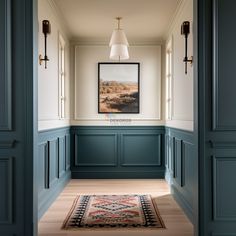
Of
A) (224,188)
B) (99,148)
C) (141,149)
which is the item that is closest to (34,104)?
(224,188)

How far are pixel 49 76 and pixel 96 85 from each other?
2049 mm

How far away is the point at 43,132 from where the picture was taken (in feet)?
12.7

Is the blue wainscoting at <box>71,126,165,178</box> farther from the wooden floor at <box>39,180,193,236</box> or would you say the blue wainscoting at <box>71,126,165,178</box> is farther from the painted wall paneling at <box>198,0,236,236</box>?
the painted wall paneling at <box>198,0,236,236</box>

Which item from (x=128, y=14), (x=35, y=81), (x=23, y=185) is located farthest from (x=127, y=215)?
(x=128, y=14)

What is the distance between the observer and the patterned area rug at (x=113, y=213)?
3.46 metres

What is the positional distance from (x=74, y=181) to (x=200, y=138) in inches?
152

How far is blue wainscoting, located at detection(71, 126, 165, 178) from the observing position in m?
6.26

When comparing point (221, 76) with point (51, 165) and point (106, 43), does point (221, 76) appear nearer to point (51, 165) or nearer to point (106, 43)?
point (51, 165)

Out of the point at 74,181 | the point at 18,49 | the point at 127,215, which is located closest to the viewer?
the point at 18,49

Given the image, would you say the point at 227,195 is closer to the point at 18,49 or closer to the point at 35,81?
the point at 35,81

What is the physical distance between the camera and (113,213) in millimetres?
3902

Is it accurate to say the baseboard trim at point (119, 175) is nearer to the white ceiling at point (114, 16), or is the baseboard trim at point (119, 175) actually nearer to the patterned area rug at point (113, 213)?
the patterned area rug at point (113, 213)

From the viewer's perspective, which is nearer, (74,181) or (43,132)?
(43,132)

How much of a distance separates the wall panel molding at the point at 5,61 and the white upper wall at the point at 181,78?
1.99 metres
